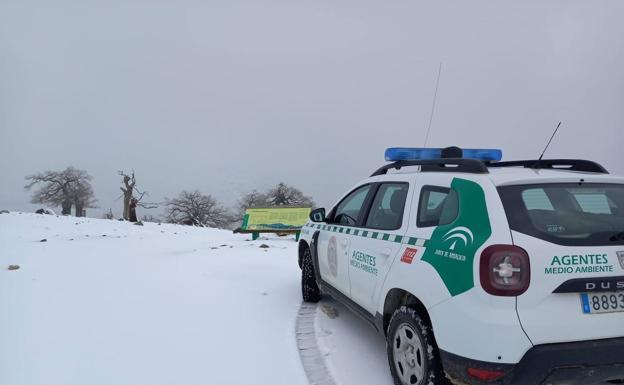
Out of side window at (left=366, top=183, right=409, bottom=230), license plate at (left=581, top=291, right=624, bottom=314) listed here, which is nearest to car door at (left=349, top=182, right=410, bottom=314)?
side window at (left=366, top=183, right=409, bottom=230)

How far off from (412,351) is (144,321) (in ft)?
10.0

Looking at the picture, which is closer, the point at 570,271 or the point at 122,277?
the point at 570,271

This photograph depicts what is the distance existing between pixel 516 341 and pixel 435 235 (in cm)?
78

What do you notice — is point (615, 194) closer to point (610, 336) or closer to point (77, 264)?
→ point (610, 336)

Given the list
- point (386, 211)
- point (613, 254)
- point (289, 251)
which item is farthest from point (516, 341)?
point (289, 251)

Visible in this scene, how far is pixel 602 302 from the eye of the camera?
2.12 meters

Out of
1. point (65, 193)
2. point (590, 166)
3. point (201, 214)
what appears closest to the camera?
point (590, 166)

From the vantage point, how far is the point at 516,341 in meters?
2.02

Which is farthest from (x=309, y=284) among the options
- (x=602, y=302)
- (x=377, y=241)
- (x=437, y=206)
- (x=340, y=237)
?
(x=602, y=302)

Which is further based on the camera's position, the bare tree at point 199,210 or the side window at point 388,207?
the bare tree at point 199,210

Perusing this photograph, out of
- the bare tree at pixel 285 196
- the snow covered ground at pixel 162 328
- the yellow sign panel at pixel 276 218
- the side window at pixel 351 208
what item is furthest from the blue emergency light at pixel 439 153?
the bare tree at pixel 285 196

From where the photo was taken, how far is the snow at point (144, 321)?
314 cm

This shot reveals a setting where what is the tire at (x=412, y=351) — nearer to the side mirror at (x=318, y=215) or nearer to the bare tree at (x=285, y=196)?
the side mirror at (x=318, y=215)

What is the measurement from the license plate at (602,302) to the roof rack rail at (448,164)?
93 centimetres
